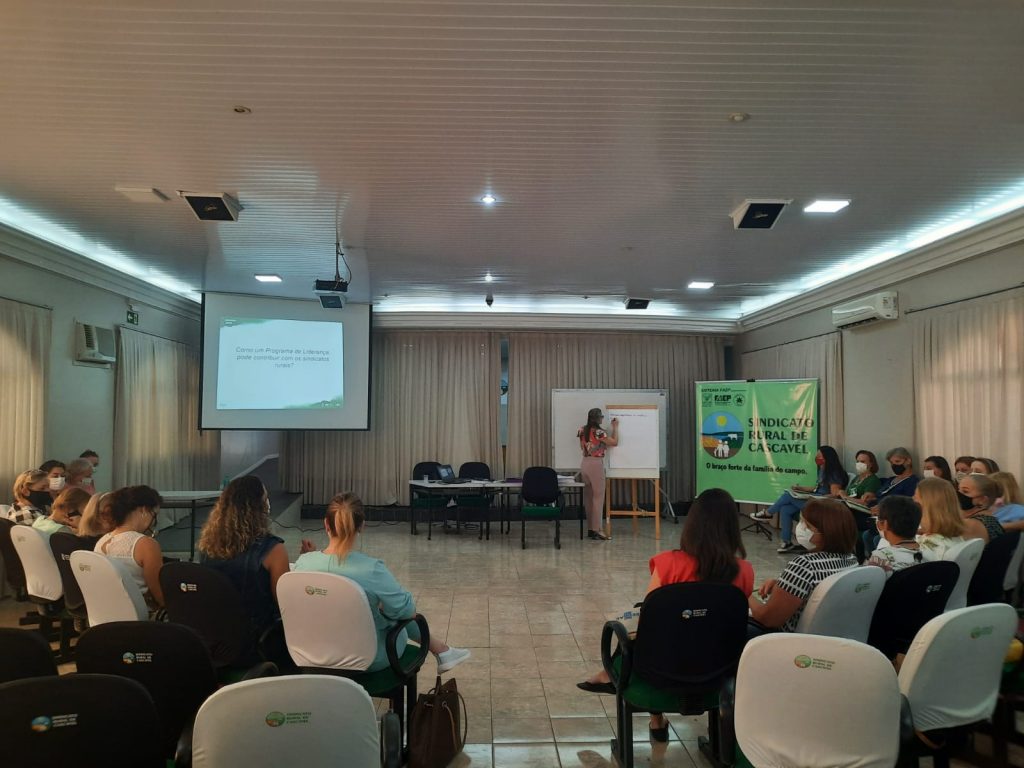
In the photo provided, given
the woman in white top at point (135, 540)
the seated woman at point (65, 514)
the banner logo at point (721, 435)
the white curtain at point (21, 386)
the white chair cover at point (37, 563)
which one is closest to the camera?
the woman in white top at point (135, 540)

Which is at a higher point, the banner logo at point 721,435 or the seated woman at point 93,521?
the banner logo at point 721,435

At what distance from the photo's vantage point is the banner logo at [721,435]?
28.2 ft

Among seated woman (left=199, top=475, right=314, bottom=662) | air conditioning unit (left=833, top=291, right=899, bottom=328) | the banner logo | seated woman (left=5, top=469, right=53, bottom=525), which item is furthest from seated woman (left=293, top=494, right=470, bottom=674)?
the banner logo

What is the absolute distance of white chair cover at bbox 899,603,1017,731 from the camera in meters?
1.95

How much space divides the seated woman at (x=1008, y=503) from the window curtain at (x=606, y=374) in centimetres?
560

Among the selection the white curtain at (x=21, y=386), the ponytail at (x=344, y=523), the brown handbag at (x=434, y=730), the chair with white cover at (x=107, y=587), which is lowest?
the brown handbag at (x=434, y=730)

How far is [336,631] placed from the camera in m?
2.49

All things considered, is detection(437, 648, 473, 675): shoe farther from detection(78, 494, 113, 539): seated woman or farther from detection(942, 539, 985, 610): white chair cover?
detection(942, 539, 985, 610): white chair cover

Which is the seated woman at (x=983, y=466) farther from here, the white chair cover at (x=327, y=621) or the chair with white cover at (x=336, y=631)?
the white chair cover at (x=327, y=621)

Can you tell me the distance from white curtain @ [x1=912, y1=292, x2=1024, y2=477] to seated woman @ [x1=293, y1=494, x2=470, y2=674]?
4.98 meters

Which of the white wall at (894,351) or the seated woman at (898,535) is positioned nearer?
the seated woman at (898,535)

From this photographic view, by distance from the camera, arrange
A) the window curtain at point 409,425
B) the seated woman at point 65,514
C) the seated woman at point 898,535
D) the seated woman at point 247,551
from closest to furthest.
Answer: the seated woman at point 247,551, the seated woman at point 898,535, the seated woman at point 65,514, the window curtain at point 409,425

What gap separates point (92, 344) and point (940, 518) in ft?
23.2

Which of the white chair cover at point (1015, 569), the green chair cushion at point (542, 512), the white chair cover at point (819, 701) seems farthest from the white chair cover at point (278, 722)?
the green chair cushion at point (542, 512)
